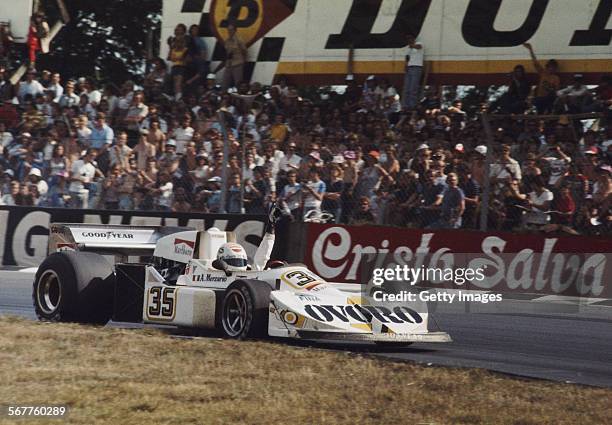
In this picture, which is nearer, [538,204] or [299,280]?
[299,280]

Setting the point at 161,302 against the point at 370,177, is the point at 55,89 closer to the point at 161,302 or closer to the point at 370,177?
the point at 370,177

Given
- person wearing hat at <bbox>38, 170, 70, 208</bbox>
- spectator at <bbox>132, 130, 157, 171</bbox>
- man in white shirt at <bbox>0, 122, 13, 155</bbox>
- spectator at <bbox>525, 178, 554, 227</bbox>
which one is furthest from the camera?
man in white shirt at <bbox>0, 122, 13, 155</bbox>

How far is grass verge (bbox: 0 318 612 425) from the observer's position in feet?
20.2

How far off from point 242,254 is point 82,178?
6392 mm

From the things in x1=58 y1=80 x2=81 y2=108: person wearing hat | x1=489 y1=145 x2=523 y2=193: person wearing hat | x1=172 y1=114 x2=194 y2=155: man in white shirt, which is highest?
x1=58 y1=80 x2=81 y2=108: person wearing hat

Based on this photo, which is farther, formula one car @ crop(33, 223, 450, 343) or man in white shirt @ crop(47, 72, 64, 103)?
man in white shirt @ crop(47, 72, 64, 103)

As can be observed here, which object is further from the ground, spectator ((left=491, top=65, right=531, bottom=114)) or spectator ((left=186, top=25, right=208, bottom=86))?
spectator ((left=186, top=25, right=208, bottom=86))

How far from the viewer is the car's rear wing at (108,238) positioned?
1056cm

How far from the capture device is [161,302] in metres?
9.82

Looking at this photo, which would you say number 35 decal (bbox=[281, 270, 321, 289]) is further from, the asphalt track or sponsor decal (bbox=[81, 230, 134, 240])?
sponsor decal (bbox=[81, 230, 134, 240])

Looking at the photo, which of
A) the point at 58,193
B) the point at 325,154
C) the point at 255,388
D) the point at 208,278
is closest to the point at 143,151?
the point at 58,193

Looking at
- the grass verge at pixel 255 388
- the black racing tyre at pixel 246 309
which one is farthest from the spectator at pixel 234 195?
the grass verge at pixel 255 388

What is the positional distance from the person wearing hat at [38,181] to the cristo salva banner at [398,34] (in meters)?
4.87

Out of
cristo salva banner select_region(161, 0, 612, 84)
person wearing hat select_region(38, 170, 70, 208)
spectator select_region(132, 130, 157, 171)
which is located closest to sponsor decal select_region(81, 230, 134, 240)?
spectator select_region(132, 130, 157, 171)
